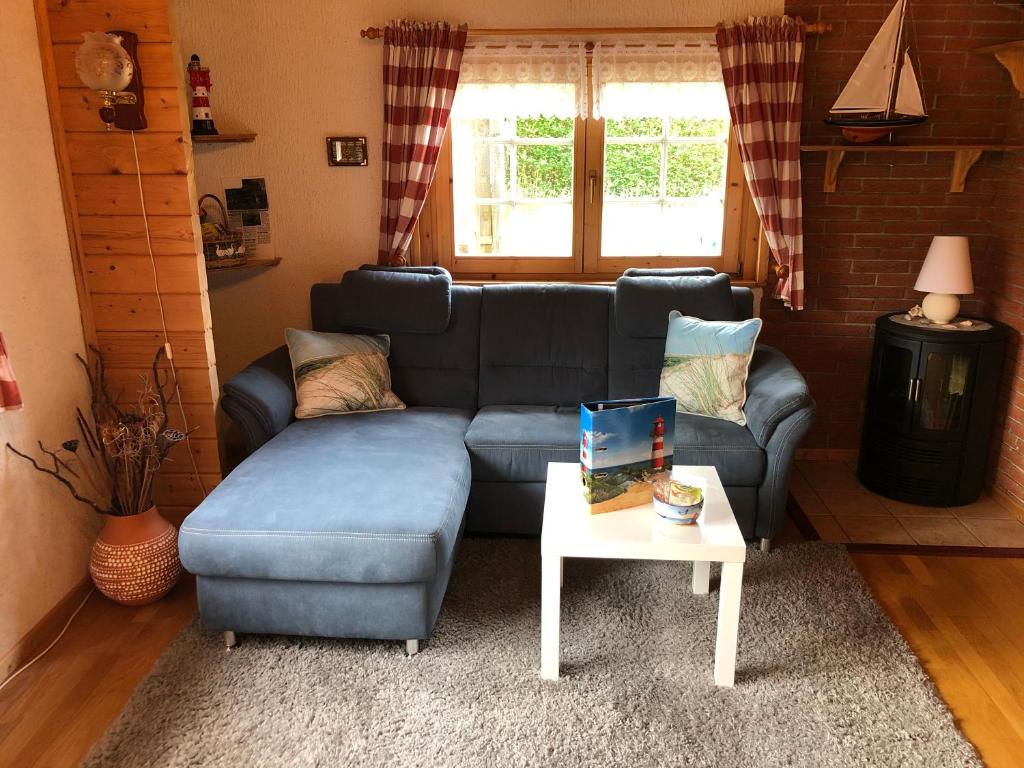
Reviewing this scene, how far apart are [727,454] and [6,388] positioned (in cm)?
220

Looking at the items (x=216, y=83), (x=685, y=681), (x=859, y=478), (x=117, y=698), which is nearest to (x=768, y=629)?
(x=685, y=681)

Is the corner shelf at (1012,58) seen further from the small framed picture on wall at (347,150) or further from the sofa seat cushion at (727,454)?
the small framed picture on wall at (347,150)

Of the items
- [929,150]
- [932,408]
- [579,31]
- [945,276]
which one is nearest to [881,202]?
[929,150]

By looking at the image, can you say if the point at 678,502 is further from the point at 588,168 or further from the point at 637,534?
the point at 588,168

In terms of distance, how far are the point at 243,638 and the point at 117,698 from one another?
0.36 metres

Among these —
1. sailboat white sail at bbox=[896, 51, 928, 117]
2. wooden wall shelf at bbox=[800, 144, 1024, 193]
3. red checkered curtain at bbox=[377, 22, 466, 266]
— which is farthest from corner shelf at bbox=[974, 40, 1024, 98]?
red checkered curtain at bbox=[377, 22, 466, 266]

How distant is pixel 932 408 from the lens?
3234 millimetres

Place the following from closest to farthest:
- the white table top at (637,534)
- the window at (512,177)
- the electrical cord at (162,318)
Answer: the white table top at (637,534), the electrical cord at (162,318), the window at (512,177)

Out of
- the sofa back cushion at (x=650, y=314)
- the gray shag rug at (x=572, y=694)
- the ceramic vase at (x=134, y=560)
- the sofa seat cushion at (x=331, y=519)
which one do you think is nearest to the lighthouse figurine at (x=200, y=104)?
the sofa seat cushion at (x=331, y=519)

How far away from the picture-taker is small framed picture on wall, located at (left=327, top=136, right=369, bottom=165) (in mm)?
3543

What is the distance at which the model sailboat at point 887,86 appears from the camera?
3092 mm

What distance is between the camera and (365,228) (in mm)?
3654

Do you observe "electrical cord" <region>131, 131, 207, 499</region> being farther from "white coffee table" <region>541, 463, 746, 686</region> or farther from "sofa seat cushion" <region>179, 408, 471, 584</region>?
"white coffee table" <region>541, 463, 746, 686</region>

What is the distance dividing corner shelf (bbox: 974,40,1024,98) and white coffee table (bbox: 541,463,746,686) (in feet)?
7.55
